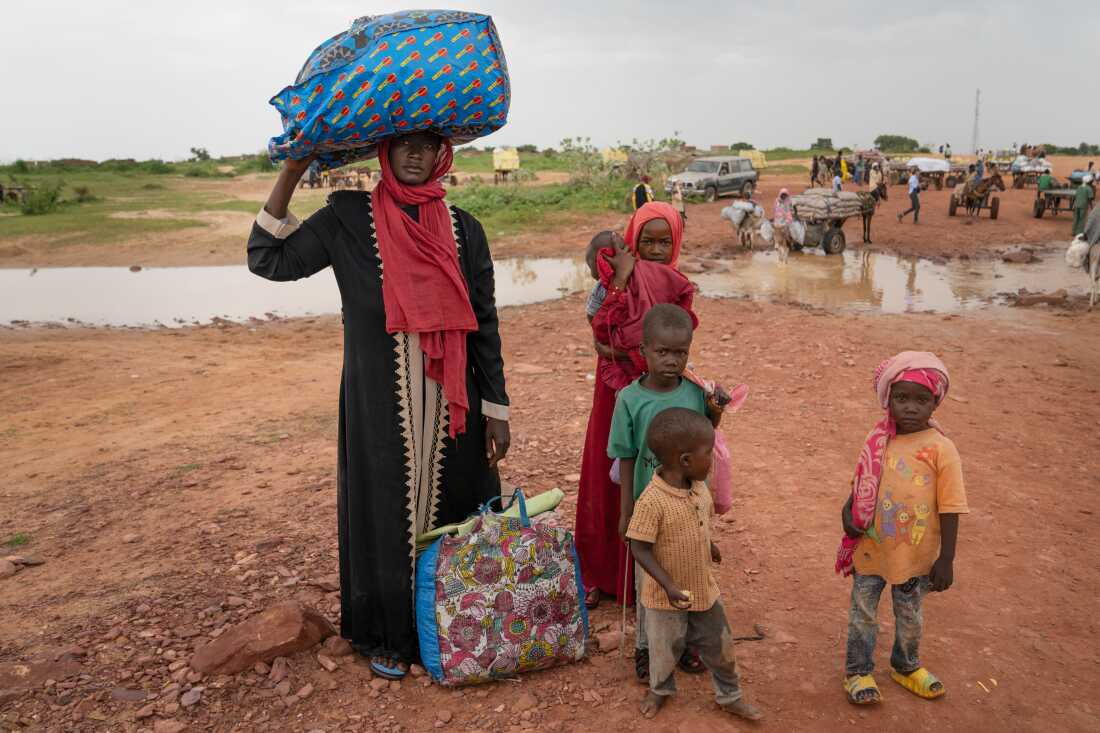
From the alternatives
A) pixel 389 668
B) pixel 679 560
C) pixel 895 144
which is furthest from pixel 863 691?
pixel 895 144

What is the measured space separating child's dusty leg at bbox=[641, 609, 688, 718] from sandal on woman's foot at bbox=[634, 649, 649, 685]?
0.18m

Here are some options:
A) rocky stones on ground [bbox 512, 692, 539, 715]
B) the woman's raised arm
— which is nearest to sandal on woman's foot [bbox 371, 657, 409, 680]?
rocky stones on ground [bbox 512, 692, 539, 715]

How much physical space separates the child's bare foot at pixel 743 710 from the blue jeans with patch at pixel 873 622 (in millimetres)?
404

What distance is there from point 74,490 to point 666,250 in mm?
4122

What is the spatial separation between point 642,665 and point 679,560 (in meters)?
0.60

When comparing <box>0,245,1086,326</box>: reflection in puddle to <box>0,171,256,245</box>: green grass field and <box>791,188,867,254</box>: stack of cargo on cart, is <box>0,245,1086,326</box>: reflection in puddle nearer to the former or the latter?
<box>791,188,867,254</box>: stack of cargo on cart

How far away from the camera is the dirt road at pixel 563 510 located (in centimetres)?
282

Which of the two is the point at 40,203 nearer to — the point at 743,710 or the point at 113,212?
the point at 113,212

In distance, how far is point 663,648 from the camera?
2.66 metres

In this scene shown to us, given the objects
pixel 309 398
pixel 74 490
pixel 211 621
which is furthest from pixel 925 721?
pixel 309 398

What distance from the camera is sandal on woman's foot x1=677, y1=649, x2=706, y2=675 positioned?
299 cm

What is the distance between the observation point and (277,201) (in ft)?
8.86

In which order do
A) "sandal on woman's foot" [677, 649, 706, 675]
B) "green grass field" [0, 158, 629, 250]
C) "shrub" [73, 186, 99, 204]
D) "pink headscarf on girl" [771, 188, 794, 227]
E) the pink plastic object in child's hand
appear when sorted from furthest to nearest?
"shrub" [73, 186, 99, 204] < "green grass field" [0, 158, 629, 250] < "pink headscarf on girl" [771, 188, 794, 227] < "sandal on woman's foot" [677, 649, 706, 675] < the pink plastic object in child's hand

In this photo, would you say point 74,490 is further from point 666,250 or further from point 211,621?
point 666,250
